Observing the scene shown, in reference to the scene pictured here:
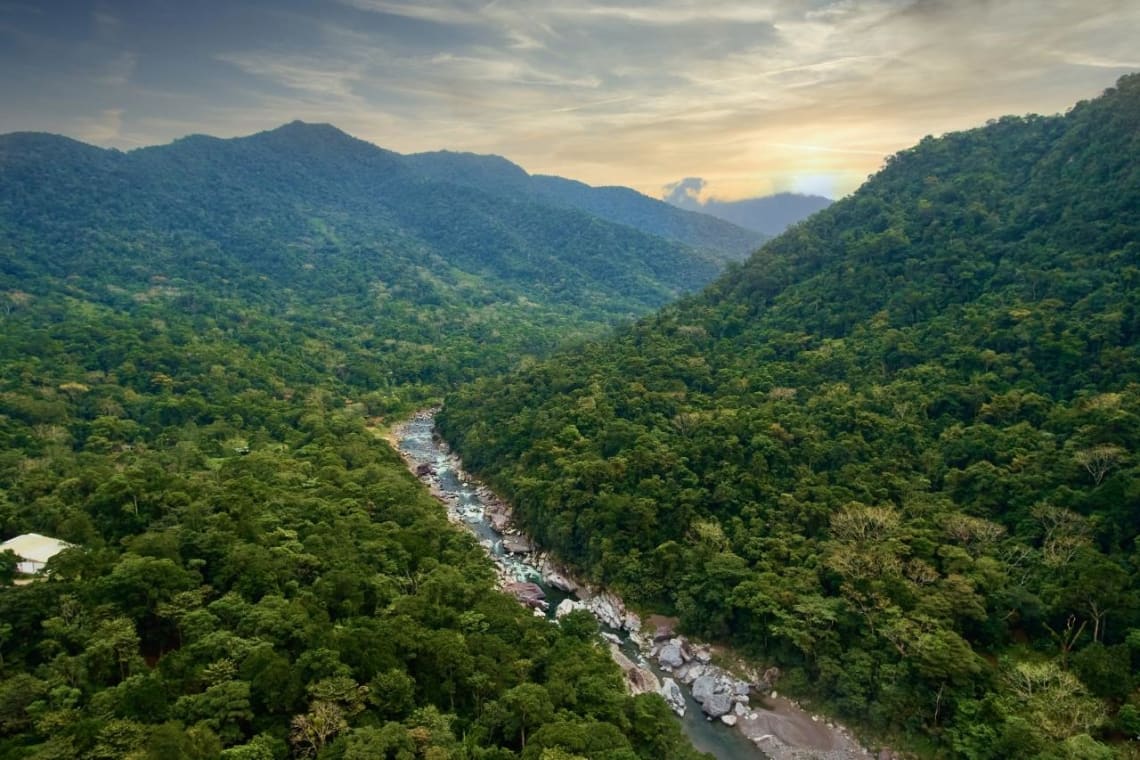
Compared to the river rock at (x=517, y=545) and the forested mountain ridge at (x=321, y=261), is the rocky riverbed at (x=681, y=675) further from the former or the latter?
the forested mountain ridge at (x=321, y=261)

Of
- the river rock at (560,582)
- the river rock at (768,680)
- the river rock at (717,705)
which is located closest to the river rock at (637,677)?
the river rock at (717,705)

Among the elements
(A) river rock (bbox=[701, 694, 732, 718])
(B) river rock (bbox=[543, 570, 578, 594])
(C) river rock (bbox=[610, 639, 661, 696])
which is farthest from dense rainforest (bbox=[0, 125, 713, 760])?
(B) river rock (bbox=[543, 570, 578, 594])

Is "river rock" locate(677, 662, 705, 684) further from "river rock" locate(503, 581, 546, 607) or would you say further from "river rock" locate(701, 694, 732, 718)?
"river rock" locate(503, 581, 546, 607)

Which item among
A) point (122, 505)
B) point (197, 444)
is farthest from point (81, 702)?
point (197, 444)

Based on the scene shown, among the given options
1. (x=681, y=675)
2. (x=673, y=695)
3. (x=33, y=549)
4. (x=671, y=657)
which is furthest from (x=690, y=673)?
(x=33, y=549)

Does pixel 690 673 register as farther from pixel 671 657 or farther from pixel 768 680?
pixel 768 680
